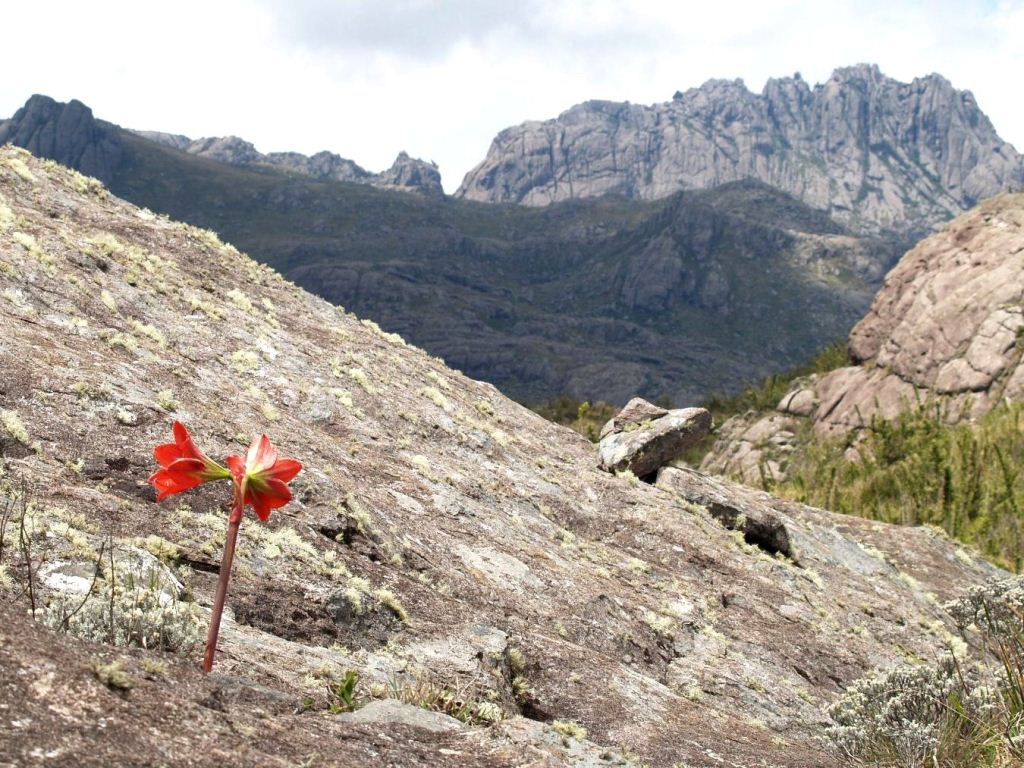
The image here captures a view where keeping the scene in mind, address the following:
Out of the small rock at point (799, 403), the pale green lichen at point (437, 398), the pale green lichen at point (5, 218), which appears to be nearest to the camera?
the pale green lichen at point (5, 218)

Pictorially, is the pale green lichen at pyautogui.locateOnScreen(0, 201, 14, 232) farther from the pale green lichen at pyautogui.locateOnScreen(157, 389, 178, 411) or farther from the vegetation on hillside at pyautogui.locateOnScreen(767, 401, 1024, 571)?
the vegetation on hillside at pyautogui.locateOnScreen(767, 401, 1024, 571)

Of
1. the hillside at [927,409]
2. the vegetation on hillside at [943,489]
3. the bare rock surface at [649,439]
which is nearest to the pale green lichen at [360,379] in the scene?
the bare rock surface at [649,439]

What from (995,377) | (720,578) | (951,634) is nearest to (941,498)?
(951,634)

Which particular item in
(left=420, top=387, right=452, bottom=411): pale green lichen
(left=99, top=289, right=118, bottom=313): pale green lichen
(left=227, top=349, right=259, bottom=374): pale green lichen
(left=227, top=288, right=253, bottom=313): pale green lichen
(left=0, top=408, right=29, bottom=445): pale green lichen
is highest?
(left=227, top=288, right=253, bottom=313): pale green lichen

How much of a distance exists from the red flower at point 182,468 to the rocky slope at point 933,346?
4757cm

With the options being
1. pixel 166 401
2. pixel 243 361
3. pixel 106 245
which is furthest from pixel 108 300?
pixel 166 401

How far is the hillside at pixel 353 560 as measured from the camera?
4770 millimetres

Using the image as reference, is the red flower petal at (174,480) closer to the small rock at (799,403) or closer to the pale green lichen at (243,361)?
the pale green lichen at (243,361)

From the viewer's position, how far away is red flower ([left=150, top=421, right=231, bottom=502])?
4266mm

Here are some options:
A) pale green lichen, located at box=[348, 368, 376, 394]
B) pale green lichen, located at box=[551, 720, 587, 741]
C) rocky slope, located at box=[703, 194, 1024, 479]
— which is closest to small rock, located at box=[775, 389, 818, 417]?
rocky slope, located at box=[703, 194, 1024, 479]

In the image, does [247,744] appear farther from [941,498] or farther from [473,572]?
[941,498]

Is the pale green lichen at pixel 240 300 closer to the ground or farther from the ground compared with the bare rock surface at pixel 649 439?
farther from the ground

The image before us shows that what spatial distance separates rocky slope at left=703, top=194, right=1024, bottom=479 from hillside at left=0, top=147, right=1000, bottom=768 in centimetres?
3785

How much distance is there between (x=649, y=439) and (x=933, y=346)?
52.3 meters
